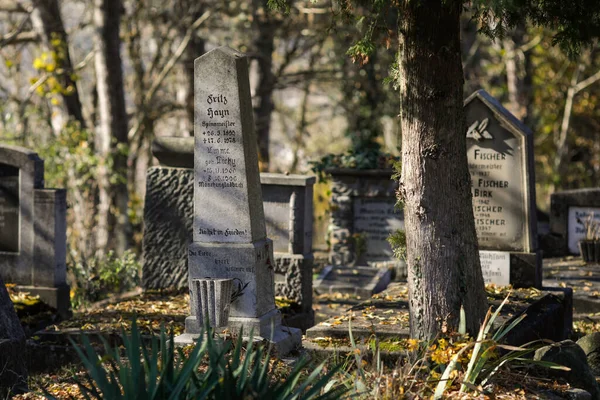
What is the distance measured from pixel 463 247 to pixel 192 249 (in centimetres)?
233

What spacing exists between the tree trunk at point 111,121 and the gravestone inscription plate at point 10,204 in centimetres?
376

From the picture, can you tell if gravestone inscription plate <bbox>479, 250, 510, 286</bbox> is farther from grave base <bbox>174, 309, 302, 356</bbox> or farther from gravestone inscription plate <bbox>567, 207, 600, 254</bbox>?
gravestone inscription plate <bbox>567, 207, 600, 254</bbox>

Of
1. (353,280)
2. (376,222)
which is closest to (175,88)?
(376,222)

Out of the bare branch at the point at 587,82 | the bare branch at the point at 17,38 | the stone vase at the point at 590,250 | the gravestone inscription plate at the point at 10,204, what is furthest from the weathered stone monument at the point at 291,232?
the bare branch at the point at 587,82

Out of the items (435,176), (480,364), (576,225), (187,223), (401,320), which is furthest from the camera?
(576,225)

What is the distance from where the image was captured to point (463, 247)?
6.36m

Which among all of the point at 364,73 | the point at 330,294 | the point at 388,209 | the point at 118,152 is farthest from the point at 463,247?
the point at 364,73

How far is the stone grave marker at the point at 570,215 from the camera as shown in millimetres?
12656

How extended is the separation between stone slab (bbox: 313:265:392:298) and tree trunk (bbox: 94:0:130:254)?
12.7ft

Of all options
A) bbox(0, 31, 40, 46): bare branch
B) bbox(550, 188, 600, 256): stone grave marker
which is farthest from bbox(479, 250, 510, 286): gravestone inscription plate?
bbox(0, 31, 40, 46): bare branch

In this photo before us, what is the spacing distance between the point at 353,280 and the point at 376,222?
1.27 metres

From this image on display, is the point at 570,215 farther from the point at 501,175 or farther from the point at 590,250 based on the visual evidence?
the point at 501,175

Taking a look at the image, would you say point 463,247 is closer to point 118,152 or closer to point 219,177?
point 219,177

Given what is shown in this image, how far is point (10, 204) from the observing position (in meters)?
9.89
